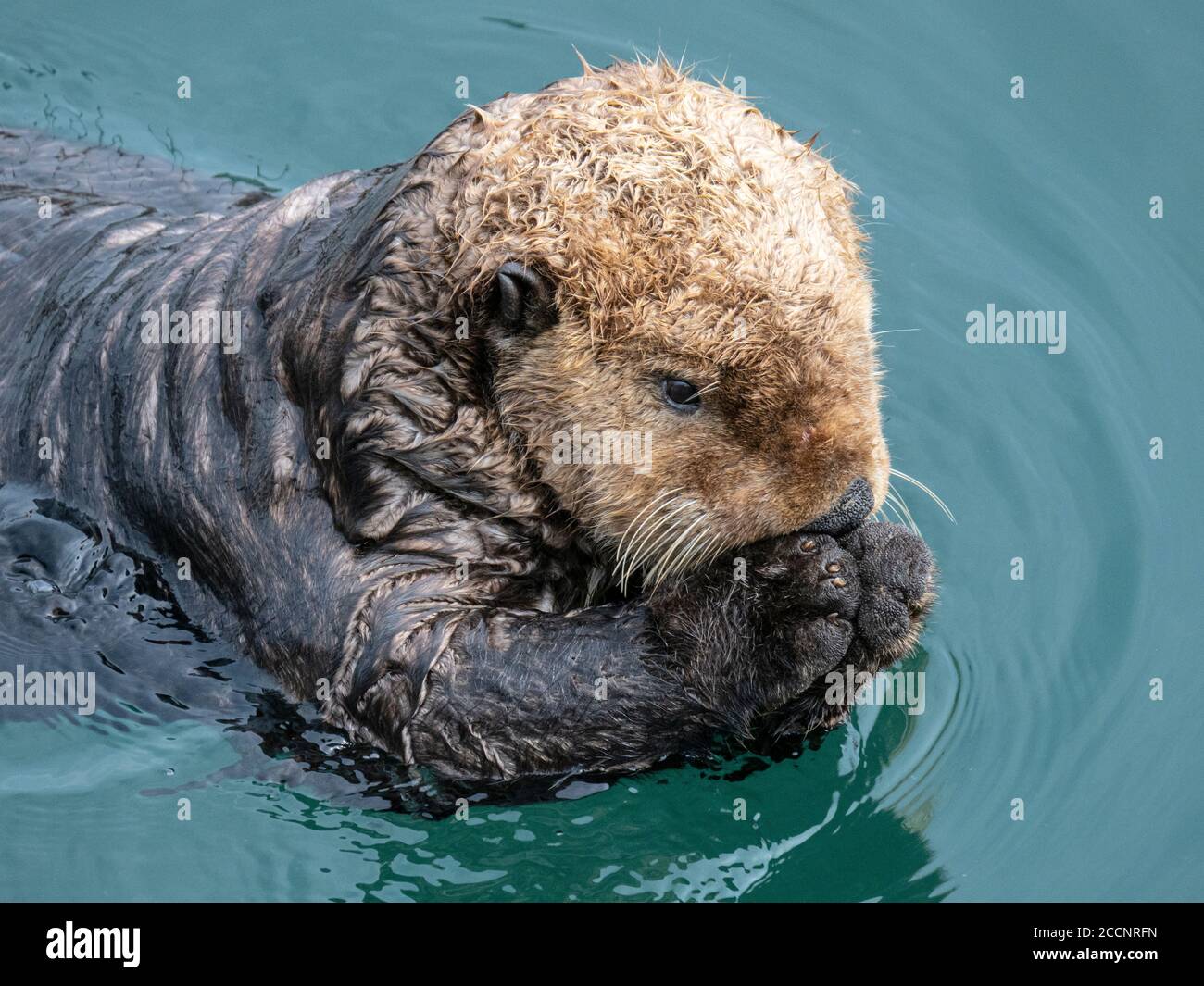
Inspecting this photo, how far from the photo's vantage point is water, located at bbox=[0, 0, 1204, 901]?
4.80 meters

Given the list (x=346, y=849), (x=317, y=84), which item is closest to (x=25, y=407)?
(x=346, y=849)

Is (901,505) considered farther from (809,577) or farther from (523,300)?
(523,300)

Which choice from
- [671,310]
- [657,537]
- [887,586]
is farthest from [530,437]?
[887,586]

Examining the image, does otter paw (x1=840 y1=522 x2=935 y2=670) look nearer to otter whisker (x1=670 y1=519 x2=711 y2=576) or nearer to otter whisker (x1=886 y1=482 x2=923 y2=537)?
otter whisker (x1=886 y1=482 x2=923 y2=537)

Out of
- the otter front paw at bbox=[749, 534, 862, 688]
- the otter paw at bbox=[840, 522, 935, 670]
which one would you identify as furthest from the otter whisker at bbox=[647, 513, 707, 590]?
the otter paw at bbox=[840, 522, 935, 670]

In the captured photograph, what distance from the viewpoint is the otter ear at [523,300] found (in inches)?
155

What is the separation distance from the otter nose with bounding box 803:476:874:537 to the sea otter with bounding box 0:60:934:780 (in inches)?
0.5

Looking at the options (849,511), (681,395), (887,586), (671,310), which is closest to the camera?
(671,310)

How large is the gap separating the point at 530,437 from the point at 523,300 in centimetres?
42

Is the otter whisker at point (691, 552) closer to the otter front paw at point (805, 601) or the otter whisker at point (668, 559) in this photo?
the otter whisker at point (668, 559)

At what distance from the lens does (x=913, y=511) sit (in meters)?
5.98

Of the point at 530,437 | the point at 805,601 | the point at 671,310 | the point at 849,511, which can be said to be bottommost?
the point at 805,601

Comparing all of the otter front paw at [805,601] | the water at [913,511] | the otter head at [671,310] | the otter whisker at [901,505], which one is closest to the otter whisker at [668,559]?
the otter head at [671,310]

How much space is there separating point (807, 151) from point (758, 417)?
877 millimetres
